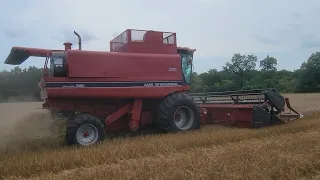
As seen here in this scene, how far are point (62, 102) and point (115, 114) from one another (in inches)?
50.1

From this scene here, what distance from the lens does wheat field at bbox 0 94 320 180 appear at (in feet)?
14.8

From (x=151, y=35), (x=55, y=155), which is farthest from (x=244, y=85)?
(x=55, y=155)

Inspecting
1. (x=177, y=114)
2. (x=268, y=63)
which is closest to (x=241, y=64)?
(x=268, y=63)

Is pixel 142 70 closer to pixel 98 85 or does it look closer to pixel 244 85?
pixel 98 85

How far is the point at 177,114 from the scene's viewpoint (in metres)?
9.12

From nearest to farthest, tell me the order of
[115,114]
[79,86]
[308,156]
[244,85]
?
[308,156] → [79,86] → [115,114] → [244,85]

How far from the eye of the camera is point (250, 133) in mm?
8078

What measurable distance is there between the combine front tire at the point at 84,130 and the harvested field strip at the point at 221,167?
7.02ft

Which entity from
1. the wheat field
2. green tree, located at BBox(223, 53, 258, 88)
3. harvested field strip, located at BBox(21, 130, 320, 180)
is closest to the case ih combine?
the wheat field

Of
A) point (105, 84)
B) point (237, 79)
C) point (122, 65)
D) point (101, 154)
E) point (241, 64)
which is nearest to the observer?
point (101, 154)

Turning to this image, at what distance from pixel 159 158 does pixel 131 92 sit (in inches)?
119

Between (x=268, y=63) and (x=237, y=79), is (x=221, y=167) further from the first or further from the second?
(x=268, y=63)

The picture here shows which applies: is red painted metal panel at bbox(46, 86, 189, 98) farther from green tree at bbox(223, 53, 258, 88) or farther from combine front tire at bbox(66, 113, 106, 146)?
green tree at bbox(223, 53, 258, 88)

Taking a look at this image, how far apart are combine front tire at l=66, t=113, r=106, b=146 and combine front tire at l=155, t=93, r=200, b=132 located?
168 cm
